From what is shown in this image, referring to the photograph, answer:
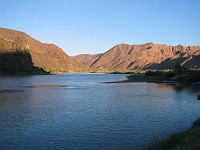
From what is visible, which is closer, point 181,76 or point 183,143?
point 183,143

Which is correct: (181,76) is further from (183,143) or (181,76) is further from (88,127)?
(183,143)

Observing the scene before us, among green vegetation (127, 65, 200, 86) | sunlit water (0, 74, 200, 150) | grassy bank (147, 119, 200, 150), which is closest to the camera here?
grassy bank (147, 119, 200, 150)

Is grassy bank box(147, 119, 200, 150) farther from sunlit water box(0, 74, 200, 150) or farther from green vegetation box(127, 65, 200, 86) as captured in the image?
green vegetation box(127, 65, 200, 86)

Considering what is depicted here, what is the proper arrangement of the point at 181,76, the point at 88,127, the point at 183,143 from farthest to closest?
the point at 181,76 → the point at 88,127 → the point at 183,143

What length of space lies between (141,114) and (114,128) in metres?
7.88

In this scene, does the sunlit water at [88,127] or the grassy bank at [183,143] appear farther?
the sunlit water at [88,127]

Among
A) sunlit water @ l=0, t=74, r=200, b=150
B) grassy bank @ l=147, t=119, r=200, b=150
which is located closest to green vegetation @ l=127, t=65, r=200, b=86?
sunlit water @ l=0, t=74, r=200, b=150

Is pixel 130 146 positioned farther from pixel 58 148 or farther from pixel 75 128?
pixel 75 128

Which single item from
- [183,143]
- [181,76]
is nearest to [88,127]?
[183,143]

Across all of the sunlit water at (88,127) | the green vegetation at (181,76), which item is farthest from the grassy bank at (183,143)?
the green vegetation at (181,76)

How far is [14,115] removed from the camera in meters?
30.5

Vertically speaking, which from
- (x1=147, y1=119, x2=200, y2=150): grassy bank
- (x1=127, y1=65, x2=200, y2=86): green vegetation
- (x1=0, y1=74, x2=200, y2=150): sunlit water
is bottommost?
(x1=0, y1=74, x2=200, y2=150): sunlit water

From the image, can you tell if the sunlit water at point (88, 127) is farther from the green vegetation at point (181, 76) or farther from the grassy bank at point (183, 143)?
the green vegetation at point (181, 76)

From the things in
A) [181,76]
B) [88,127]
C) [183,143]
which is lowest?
[88,127]
